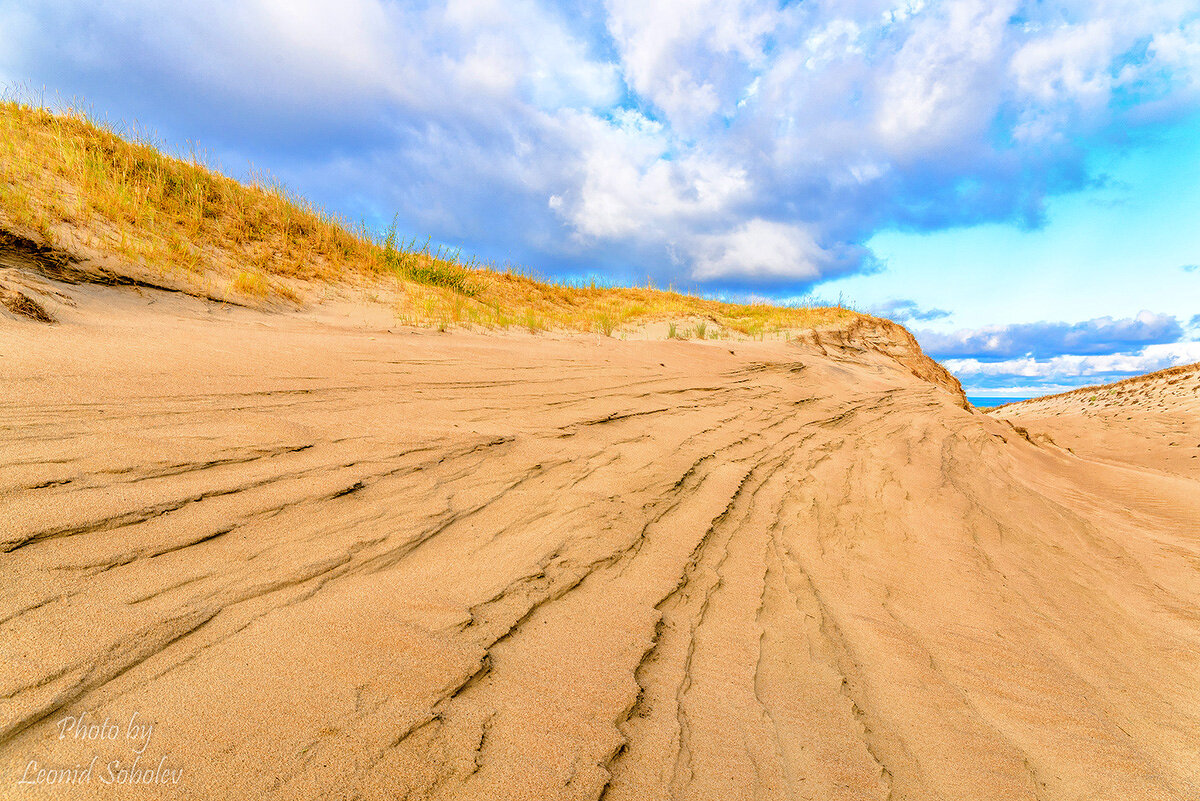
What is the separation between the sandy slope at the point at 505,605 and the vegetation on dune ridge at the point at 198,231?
2555mm

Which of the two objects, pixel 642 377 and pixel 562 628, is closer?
pixel 562 628

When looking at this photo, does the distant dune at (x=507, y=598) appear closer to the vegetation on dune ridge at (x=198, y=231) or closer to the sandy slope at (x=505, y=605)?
the sandy slope at (x=505, y=605)

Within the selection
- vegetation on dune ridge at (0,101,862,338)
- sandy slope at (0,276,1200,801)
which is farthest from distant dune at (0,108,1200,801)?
vegetation on dune ridge at (0,101,862,338)

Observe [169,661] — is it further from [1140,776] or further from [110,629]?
[1140,776]

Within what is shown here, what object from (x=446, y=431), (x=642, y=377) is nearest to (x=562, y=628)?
(x=446, y=431)

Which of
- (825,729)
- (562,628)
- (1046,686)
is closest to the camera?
(825,729)

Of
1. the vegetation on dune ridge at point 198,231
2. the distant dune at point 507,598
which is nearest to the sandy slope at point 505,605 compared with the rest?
the distant dune at point 507,598

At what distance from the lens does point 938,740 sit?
1600 millimetres

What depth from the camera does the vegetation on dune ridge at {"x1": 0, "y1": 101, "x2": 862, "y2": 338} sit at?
18.0 feet

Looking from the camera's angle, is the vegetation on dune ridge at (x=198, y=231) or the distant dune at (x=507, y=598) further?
the vegetation on dune ridge at (x=198, y=231)

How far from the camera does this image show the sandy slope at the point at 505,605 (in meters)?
1.20

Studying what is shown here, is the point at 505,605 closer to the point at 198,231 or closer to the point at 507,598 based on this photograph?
the point at 507,598

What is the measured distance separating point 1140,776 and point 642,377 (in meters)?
3.84

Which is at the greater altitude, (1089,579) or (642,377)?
(642,377)
